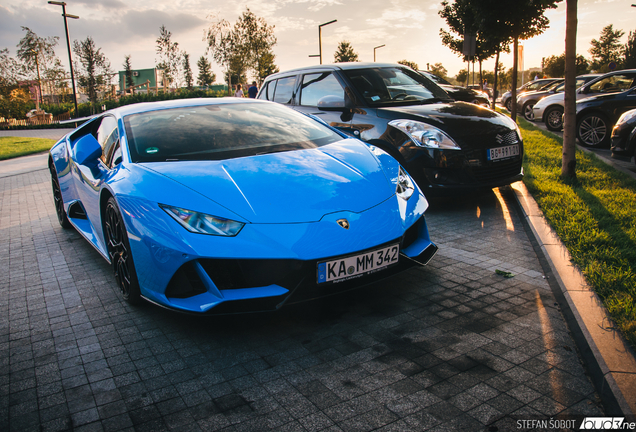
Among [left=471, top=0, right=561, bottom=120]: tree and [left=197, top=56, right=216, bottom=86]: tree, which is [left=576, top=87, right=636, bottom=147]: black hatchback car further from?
[left=197, top=56, right=216, bottom=86]: tree

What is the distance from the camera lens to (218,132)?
3623 millimetres

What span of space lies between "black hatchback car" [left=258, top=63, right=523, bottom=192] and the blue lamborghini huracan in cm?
160

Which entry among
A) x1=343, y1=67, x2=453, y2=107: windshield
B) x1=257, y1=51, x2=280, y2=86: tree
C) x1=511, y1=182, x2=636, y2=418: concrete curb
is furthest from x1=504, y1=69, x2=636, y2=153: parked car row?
x1=257, y1=51, x2=280, y2=86: tree

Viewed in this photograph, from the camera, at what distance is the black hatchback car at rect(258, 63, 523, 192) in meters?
5.06

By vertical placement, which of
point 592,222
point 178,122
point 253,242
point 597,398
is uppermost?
point 178,122

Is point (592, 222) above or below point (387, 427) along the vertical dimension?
above

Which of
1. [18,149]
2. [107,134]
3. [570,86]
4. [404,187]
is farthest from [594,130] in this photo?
[18,149]

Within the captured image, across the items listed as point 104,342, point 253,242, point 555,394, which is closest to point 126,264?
point 104,342

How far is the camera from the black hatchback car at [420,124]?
16.6 feet

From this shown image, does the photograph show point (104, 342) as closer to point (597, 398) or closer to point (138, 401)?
point (138, 401)

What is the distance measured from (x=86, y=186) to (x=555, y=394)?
12.0ft

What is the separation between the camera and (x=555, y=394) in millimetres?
2098

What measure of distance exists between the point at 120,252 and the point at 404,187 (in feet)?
6.51

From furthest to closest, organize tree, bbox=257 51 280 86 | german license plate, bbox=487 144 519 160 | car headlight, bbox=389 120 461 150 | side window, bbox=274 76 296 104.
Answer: tree, bbox=257 51 280 86, side window, bbox=274 76 296 104, german license plate, bbox=487 144 519 160, car headlight, bbox=389 120 461 150
